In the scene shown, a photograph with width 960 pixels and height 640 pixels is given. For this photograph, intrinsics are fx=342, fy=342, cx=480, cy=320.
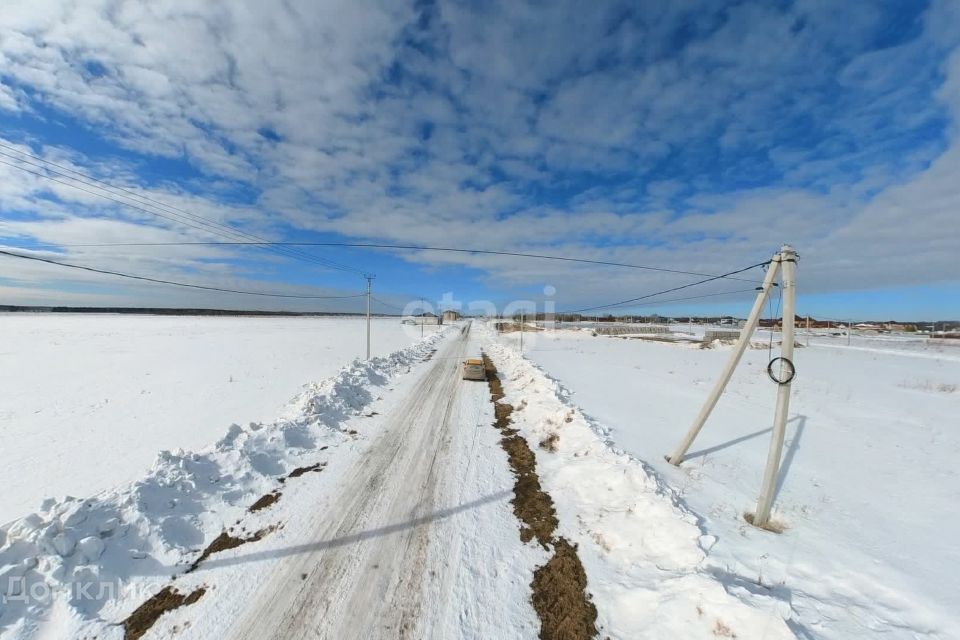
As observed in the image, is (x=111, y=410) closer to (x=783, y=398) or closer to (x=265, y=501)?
(x=265, y=501)

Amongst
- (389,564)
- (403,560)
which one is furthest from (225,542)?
(403,560)

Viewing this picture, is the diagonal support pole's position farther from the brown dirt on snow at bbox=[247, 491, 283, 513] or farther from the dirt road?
the brown dirt on snow at bbox=[247, 491, 283, 513]

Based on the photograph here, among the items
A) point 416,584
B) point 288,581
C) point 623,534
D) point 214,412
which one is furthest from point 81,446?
point 623,534

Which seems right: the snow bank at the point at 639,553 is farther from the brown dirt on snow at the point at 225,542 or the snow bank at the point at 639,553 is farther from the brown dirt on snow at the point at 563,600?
the brown dirt on snow at the point at 225,542

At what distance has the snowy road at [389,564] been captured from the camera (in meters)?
3.77

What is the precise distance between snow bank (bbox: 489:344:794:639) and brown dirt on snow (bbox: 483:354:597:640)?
0.16 m

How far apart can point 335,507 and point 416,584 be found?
93.0 inches

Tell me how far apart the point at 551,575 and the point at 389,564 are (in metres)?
2.18

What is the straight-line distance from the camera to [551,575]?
14.9ft

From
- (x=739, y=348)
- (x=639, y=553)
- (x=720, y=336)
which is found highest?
(x=739, y=348)

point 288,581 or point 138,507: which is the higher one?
point 138,507

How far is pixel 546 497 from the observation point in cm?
654

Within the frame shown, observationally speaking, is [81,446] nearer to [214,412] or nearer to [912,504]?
[214,412]

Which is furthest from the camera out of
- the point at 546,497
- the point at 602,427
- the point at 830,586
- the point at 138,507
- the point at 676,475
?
the point at 602,427
